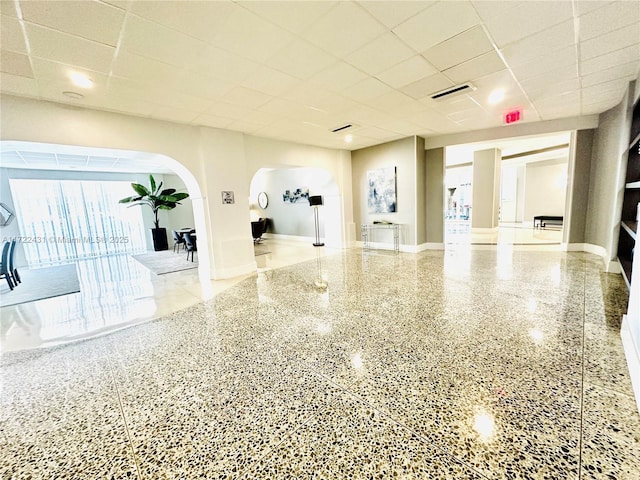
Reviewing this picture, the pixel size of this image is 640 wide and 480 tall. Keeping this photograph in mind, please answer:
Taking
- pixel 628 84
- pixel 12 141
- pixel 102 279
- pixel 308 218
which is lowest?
pixel 102 279

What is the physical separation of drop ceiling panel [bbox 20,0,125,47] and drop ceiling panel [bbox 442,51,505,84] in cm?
330

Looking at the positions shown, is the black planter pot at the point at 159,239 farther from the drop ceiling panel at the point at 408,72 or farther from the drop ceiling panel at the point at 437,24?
the drop ceiling panel at the point at 437,24

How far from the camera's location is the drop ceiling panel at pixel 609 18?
2146mm

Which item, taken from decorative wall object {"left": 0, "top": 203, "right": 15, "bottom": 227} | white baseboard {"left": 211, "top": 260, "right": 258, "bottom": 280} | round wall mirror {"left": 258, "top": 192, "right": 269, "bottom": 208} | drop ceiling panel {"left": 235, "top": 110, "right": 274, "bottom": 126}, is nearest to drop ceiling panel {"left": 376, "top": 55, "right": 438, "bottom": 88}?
drop ceiling panel {"left": 235, "top": 110, "right": 274, "bottom": 126}

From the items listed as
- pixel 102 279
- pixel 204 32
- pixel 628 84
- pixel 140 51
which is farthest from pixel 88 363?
pixel 628 84

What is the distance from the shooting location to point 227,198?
508 centimetres

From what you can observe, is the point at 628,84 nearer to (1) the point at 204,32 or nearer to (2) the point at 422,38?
(2) the point at 422,38

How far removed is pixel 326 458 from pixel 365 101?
4.13 meters

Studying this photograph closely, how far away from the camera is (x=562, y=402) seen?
5.29 feet

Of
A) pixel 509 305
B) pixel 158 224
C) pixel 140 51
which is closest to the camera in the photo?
pixel 140 51

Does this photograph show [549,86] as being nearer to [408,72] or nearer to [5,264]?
[408,72]

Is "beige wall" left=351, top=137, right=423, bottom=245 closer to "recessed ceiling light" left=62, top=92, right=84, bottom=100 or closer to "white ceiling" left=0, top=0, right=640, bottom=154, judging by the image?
"white ceiling" left=0, top=0, right=640, bottom=154

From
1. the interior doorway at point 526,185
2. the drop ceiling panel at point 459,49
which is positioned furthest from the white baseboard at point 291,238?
the drop ceiling panel at point 459,49

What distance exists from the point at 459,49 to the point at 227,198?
4.17 metres
